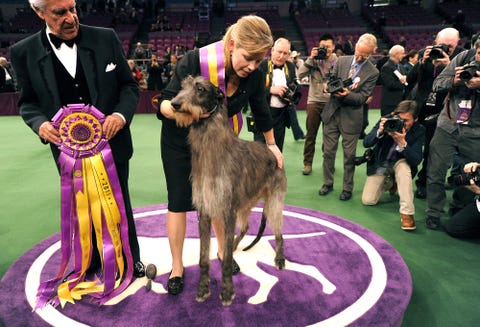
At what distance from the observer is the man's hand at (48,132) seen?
2.21 m

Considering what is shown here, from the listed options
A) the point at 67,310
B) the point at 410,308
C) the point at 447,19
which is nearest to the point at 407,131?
the point at 410,308

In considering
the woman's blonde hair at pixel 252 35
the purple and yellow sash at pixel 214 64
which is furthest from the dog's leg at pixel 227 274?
the woman's blonde hair at pixel 252 35

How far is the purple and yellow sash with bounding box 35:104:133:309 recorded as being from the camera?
237 cm

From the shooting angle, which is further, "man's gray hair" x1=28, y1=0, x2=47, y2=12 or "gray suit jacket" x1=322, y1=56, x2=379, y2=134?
"gray suit jacket" x1=322, y1=56, x2=379, y2=134

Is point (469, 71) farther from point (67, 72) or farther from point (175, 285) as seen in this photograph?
point (67, 72)

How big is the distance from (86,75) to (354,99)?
3.09 m

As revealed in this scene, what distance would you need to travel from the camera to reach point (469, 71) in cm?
325

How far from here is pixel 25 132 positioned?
28.9ft

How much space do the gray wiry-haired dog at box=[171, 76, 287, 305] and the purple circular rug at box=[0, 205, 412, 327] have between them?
0.21m

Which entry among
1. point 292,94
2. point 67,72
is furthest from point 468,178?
point 67,72

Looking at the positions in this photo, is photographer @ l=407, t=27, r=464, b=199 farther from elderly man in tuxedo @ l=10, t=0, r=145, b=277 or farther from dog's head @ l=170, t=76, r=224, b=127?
elderly man in tuxedo @ l=10, t=0, r=145, b=277

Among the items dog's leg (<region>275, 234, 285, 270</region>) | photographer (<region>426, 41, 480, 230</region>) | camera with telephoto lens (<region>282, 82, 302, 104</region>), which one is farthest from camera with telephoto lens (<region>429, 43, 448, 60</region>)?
dog's leg (<region>275, 234, 285, 270</region>)

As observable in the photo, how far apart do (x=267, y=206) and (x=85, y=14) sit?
22540mm

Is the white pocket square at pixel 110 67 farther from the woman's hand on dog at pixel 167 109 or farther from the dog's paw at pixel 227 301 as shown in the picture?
the dog's paw at pixel 227 301
